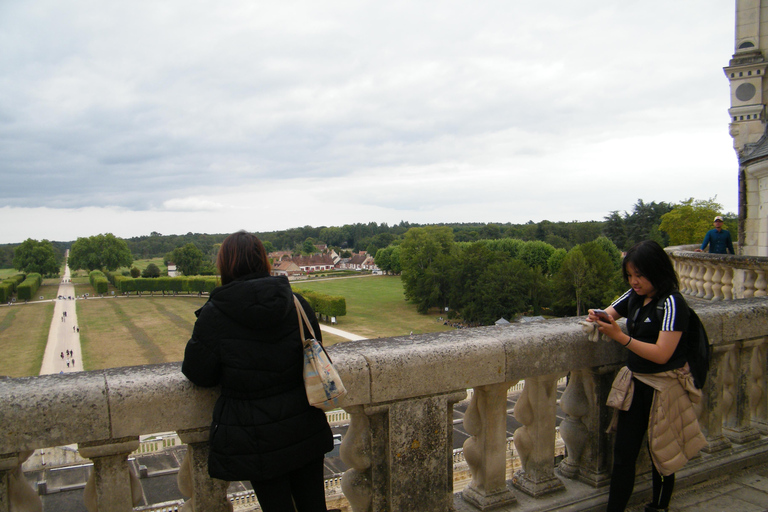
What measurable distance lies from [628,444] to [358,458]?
153cm

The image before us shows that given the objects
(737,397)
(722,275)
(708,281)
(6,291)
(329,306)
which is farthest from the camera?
(6,291)

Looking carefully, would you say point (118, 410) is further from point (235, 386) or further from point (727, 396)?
point (727, 396)

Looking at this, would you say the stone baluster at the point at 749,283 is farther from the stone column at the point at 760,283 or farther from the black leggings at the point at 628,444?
the black leggings at the point at 628,444

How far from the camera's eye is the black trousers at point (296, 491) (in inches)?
85.3

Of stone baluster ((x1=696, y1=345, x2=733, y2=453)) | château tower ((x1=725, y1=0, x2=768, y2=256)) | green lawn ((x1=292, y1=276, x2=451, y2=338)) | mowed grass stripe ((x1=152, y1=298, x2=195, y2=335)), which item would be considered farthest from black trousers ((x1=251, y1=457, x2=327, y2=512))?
mowed grass stripe ((x1=152, y1=298, x2=195, y2=335))

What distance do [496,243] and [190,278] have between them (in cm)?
4923

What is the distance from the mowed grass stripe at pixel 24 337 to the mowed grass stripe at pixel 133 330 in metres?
3.10

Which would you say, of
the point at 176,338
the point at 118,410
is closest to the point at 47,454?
the point at 118,410

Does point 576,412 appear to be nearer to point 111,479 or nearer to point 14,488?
point 111,479

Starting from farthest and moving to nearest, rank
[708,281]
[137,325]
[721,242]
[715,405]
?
[137,325], [721,242], [708,281], [715,405]

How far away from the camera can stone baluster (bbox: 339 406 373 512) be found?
246cm

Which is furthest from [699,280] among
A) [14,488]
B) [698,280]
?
[14,488]

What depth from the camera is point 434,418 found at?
2557 mm

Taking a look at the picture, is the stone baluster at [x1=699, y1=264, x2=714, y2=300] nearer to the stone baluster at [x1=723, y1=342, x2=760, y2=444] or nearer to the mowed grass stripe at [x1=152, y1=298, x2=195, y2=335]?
the stone baluster at [x1=723, y1=342, x2=760, y2=444]
